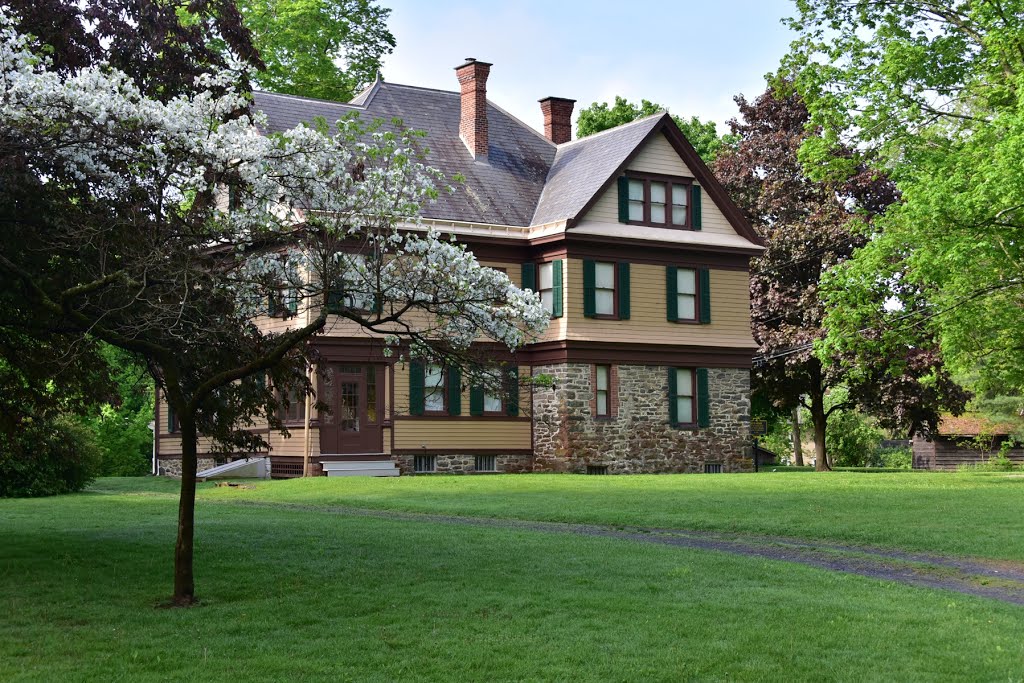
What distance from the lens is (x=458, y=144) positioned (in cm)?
3675

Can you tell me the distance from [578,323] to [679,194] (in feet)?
16.8

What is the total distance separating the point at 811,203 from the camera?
40000 millimetres

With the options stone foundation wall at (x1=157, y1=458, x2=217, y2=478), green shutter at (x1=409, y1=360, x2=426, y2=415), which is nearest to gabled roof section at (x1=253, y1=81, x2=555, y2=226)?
green shutter at (x1=409, y1=360, x2=426, y2=415)

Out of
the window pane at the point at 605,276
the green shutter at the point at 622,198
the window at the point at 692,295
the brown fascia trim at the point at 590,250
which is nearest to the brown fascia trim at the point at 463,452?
the window pane at the point at 605,276

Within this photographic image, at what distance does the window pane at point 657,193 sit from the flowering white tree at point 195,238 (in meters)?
22.6

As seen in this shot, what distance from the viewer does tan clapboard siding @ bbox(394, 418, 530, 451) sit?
3338 cm

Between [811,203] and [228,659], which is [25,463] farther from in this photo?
[811,203]

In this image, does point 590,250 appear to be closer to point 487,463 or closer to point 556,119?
point 487,463

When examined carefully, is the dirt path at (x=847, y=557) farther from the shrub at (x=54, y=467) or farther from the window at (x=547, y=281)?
the window at (x=547, y=281)

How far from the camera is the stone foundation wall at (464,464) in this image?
109 ft

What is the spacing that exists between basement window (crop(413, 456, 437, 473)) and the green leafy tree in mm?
15469

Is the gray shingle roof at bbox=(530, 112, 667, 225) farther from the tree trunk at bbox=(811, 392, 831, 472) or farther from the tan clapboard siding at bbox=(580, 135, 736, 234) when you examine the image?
the tree trunk at bbox=(811, 392, 831, 472)

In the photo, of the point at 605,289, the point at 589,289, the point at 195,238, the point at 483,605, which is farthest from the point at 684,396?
the point at 483,605

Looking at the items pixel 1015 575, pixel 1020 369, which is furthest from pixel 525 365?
pixel 1015 575
